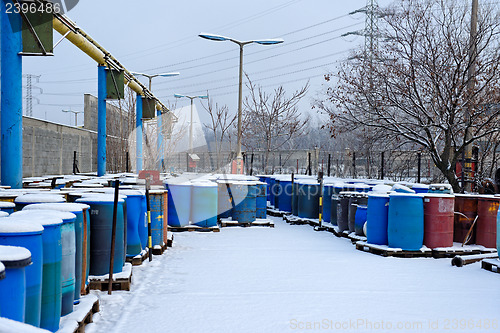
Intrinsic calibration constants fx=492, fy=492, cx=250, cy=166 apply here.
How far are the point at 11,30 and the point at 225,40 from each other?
41.2ft

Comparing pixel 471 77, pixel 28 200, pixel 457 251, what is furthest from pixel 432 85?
pixel 28 200

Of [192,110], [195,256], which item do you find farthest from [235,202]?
[192,110]

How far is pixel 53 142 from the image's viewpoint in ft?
63.6

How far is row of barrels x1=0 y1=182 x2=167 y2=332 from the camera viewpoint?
125 inches

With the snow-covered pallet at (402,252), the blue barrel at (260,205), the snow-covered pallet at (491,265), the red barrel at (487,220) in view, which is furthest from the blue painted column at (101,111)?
the snow-covered pallet at (491,265)

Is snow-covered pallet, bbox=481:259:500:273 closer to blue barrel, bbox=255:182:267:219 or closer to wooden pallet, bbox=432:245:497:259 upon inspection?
wooden pallet, bbox=432:245:497:259

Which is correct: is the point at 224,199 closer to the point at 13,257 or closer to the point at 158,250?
the point at 158,250

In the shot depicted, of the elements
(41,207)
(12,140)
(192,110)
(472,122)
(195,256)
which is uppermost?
(192,110)

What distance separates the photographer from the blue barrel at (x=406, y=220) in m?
9.95

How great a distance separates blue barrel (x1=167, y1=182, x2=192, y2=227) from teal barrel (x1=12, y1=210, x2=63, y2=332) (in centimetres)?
830

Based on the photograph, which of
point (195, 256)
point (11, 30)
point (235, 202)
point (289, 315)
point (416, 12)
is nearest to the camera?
point (289, 315)

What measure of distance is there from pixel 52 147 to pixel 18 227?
16.8 metres

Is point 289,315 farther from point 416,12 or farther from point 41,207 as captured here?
point 416,12

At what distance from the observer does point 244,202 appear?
14.5 m
